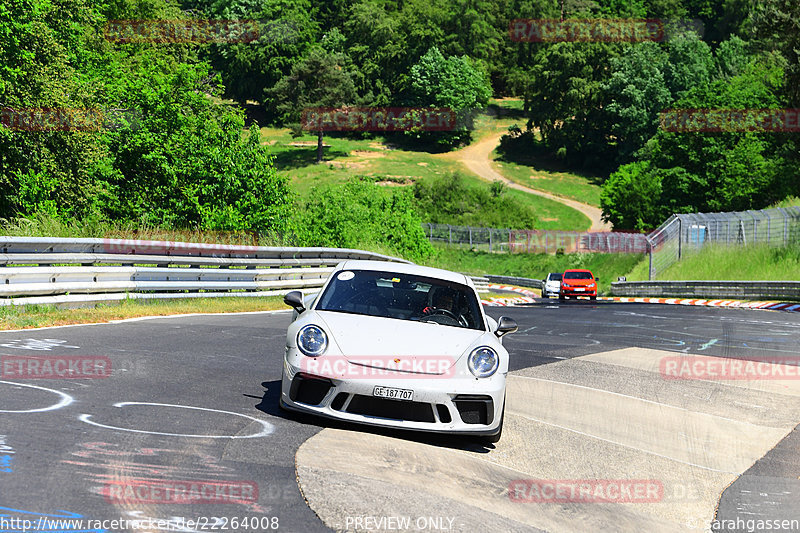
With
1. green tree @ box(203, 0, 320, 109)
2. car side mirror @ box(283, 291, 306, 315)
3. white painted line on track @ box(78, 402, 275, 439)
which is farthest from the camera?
green tree @ box(203, 0, 320, 109)

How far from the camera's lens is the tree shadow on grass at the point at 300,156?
108175 millimetres

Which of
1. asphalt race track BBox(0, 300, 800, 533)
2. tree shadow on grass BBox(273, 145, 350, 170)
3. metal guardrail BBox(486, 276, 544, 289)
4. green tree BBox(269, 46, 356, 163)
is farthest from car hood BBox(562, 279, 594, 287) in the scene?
green tree BBox(269, 46, 356, 163)

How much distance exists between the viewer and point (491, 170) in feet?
368

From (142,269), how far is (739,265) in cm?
3101

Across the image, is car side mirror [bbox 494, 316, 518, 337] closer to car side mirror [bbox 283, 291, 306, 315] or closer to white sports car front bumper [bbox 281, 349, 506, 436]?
white sports car front bumper [bbox 281, 349, 506, 436]

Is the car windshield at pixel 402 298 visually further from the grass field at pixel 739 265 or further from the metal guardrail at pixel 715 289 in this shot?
the grass field at pixel 739 265

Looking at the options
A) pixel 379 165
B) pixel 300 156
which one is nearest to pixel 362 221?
pixel 379 165

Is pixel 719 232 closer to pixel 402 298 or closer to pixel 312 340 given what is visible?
pixel 402 298

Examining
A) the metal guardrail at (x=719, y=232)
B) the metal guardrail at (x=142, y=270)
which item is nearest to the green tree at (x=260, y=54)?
the metal guardrail at (x=719, y=232)

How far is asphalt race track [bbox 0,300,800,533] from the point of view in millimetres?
4789

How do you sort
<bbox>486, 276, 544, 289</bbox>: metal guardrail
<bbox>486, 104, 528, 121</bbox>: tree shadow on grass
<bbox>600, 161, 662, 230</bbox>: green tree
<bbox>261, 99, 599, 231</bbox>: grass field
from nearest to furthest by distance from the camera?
<bbox>486, 276, 544, 289</bbox>: metal guardrail → <bbox>600, 161, 662, 230</bbox>: green tree → <bbox>261, 99, 599, 231</bbox>: grass field → <bbox>486, 104, 528, 121</bbox>: tree shadow on grass

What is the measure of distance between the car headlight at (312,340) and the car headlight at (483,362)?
1.18m

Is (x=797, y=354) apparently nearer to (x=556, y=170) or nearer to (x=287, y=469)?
(x=287, y=469)

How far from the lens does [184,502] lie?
4.67 metres
